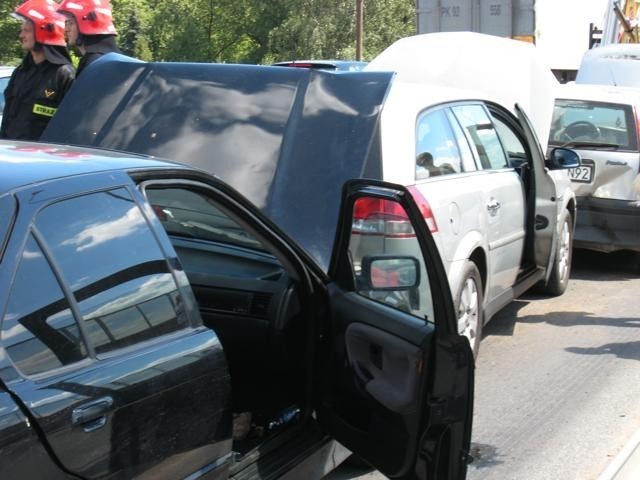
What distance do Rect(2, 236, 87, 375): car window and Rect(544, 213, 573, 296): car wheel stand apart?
5.27 metres

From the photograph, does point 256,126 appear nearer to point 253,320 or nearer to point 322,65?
point 253,320

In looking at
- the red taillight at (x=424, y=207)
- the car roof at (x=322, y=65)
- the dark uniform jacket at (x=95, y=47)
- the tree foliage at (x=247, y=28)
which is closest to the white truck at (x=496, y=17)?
the car roof at (x=322, y=65)

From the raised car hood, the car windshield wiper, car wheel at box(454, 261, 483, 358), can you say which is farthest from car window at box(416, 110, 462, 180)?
the car windshield wiper

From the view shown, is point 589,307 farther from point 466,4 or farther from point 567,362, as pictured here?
point 466,4

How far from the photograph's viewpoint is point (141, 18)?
43469 mm

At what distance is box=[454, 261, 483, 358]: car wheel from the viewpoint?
Result: 5.00m

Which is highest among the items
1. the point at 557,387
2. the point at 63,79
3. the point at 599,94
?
the point at 63,79

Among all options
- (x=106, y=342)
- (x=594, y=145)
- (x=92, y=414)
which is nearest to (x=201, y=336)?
(x=106, y=342)

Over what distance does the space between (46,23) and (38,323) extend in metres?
4.70

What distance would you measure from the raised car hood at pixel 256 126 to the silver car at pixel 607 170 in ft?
12.5

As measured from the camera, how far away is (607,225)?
794 centimetres

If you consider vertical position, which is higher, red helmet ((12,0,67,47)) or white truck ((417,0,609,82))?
red helmet ((12,0,67,47))

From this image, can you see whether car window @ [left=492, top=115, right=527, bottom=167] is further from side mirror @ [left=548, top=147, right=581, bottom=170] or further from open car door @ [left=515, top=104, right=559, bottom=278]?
side mirror @ [left=548, top=147, right=581, bottom=170]

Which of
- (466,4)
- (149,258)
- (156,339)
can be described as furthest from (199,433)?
(466,4)
